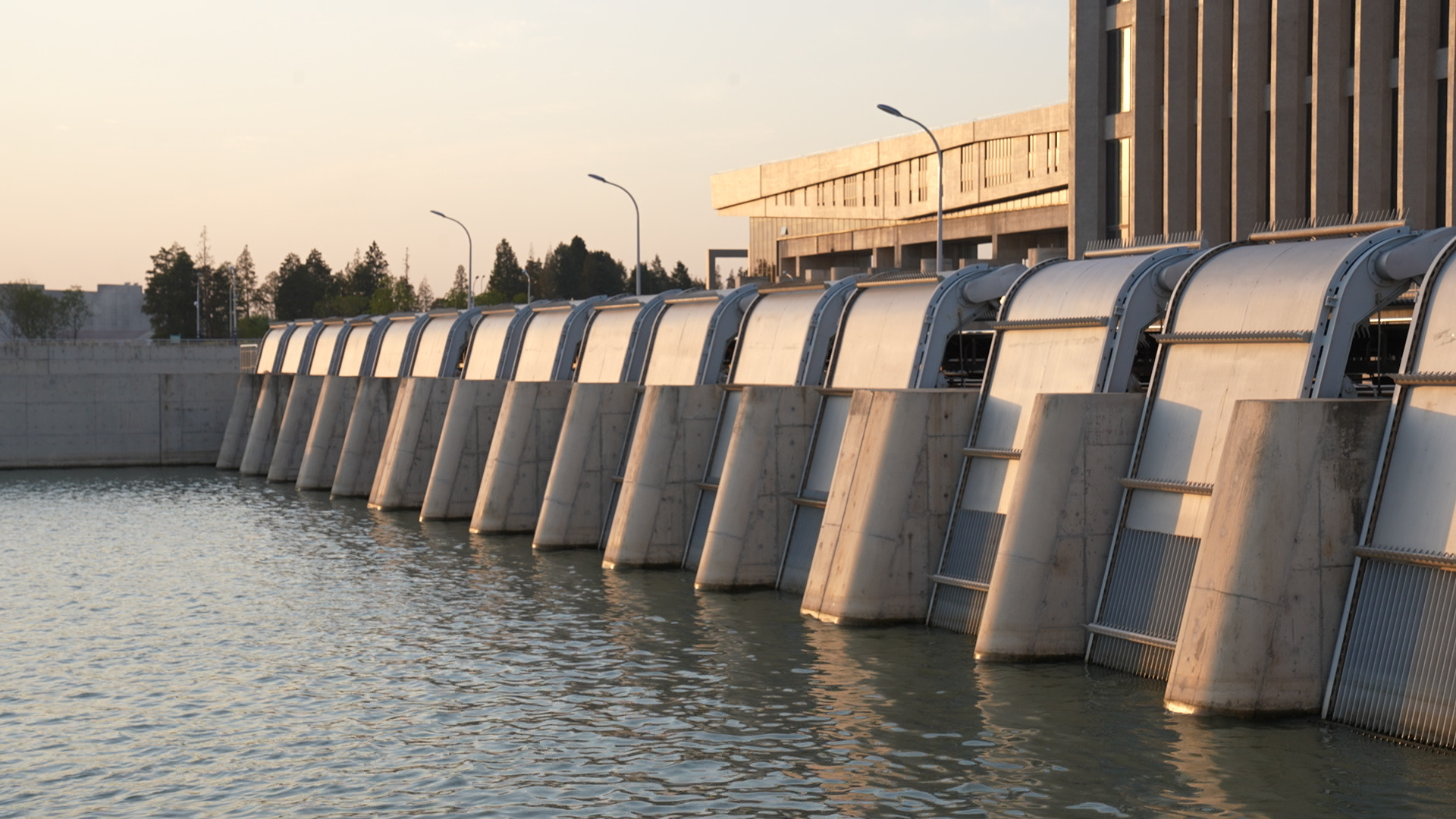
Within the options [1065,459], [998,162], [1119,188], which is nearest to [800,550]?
[1065,459]

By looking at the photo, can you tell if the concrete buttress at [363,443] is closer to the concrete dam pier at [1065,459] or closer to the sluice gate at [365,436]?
the sluice gate at [365,436]

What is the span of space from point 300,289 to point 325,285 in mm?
4284

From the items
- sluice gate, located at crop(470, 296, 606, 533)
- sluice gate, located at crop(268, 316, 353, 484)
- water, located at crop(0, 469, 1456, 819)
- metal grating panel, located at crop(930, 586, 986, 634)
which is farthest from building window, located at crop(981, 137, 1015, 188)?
metal grating panel, located at crop(930, 586, 986, 634)

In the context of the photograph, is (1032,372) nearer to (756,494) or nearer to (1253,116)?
(756,494)

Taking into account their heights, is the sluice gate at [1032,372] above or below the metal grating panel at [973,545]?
above

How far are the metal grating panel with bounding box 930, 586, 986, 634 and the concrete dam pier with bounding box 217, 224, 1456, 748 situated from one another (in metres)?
0.08

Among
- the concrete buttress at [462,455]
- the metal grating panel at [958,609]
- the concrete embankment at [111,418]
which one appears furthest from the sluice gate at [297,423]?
the metal grating panel at [958,609]

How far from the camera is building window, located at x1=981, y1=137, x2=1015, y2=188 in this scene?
8794 centimetres

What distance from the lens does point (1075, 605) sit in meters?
22.4

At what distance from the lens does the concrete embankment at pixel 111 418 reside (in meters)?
62.3

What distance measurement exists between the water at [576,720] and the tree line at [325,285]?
403ft

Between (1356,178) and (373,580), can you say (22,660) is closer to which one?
(373,580)

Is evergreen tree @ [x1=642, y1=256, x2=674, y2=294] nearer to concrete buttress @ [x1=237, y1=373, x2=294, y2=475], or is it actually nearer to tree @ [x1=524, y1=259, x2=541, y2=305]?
tree @ [x1=524, y1=259, x2=541, y2=305]

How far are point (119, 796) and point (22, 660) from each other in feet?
29.2
